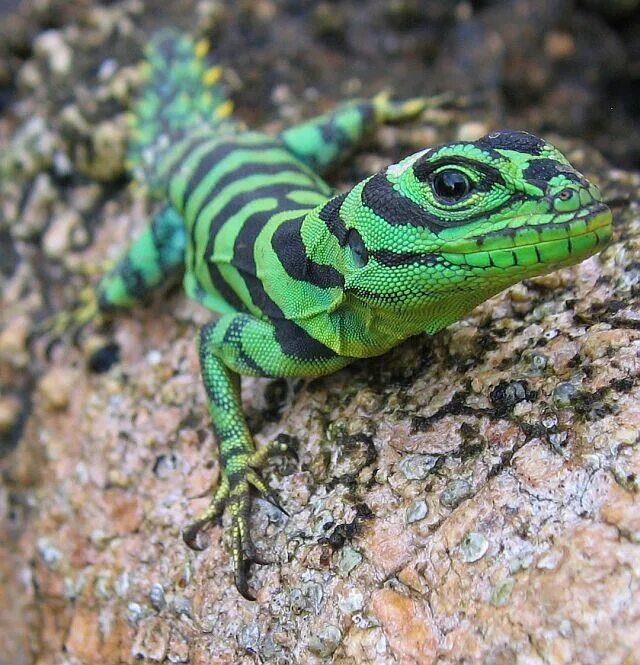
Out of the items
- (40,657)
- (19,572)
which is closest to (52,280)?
(19,572)

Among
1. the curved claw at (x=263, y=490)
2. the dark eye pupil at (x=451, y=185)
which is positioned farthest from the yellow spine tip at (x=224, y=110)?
the dark eye pupil at (x=451, y=185)

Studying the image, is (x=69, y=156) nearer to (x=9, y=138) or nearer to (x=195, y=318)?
(x=9, y=138)

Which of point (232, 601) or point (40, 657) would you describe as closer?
point (232, 601)

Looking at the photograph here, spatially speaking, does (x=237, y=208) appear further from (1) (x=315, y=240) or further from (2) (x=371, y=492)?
(2) (x=371, y=492)

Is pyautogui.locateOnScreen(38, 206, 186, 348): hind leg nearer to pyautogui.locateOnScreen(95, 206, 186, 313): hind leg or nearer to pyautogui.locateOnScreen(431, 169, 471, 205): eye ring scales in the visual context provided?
pyautogui.locateOnScreen(95, 206, 186, 313): hind leg

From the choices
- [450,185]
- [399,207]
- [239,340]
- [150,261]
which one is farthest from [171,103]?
[450,185]

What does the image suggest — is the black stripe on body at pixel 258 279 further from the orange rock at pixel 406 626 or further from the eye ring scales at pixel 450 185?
the orange rock at pixel 406 626
